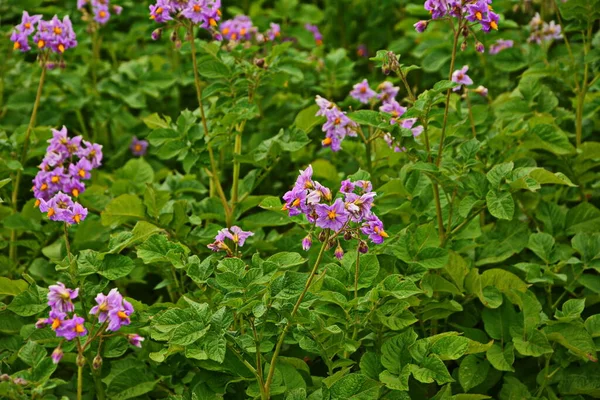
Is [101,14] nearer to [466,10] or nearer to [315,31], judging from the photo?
[315,31]

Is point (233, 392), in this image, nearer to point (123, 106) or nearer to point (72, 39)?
point (72, 39)

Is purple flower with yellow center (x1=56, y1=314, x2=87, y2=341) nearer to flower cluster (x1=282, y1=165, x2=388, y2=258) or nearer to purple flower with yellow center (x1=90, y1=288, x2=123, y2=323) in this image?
purple flower with yellow center (x1=90, y1=288, x2=123, y2=323)

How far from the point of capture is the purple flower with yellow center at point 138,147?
12.6ft

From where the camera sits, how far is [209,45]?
2.88m

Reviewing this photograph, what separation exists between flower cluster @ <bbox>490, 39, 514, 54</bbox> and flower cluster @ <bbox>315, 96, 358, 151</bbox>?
1.36 metres

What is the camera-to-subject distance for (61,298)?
6.11 ft

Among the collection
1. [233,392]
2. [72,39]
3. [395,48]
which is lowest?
[233,392]

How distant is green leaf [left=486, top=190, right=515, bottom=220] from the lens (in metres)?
2.26

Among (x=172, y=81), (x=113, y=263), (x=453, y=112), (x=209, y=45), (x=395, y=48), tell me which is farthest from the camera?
(x=395, y=48)

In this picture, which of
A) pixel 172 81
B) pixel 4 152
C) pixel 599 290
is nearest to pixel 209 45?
Answer: pixel 4 152

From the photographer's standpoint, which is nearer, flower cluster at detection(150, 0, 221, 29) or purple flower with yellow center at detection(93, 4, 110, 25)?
flower cluster at detection(150, 0, 221, 29)

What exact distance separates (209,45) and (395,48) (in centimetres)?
171

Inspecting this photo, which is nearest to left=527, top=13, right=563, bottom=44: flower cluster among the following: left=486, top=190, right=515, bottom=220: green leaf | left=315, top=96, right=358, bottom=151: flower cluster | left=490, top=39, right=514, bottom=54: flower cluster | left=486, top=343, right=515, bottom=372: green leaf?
left=490, top=39, right=514, bottom=54: flower cluster

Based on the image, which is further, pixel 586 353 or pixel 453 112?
pixel 453 112
